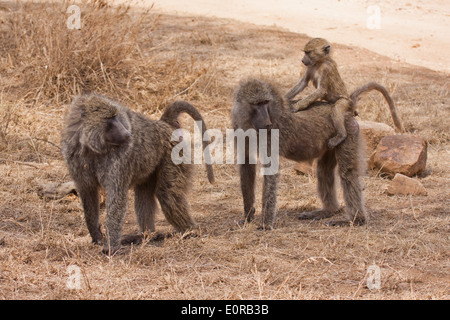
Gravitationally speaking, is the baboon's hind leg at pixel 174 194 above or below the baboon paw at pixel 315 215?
above

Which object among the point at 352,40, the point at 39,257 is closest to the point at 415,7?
the point at 352,40

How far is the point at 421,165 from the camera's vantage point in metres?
5.85

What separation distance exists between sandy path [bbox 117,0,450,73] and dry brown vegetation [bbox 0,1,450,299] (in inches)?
53.7

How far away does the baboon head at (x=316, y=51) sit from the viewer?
4.86m

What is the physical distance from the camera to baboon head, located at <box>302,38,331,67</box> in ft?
15.9

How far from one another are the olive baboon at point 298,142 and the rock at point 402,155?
3.72 ft

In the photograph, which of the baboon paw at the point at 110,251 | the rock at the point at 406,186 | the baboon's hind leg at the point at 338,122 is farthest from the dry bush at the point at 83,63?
the baboon paw at the point at 110,251

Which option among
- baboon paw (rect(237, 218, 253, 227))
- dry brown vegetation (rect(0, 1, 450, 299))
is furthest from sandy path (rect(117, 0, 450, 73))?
baboon paw (rect(237, 218, 253, 227))

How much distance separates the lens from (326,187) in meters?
5.07

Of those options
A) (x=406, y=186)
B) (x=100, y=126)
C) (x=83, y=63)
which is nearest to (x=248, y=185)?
(x=100, y=126)

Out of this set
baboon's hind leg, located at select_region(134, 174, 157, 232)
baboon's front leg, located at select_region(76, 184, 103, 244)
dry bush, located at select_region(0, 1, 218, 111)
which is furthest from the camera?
dry bush, located at select_region(0, 1, 218, 111)

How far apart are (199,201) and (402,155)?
6.76 feet

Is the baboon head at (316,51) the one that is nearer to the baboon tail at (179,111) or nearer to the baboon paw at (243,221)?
the baboon tail at (179,111)

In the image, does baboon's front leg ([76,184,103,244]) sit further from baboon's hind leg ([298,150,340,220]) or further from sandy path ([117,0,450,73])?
sandy path ([117,0,450,73])
